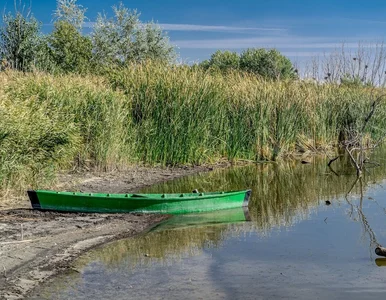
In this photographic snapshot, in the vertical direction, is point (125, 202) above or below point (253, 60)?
below

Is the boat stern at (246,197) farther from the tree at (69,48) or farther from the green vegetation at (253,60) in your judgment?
the green vegetation at (253,60)

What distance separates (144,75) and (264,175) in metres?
4.58

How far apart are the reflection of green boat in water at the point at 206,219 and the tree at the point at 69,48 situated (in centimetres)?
2479

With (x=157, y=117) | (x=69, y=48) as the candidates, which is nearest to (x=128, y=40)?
(x=69, y=48)

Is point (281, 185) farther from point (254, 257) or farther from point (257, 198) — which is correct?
point (254, 257)

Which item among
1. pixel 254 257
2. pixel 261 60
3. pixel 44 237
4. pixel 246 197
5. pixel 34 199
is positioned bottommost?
pixel 254 257

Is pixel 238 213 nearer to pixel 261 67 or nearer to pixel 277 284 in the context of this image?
pixel 277 284

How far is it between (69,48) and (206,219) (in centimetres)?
2743

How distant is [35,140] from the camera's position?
1286 cm

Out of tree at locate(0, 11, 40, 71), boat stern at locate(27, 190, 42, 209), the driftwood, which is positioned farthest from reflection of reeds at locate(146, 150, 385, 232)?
tree at locate(0, 11, 40, 71)

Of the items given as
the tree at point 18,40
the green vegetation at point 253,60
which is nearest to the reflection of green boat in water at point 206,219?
the tree at point 18,40

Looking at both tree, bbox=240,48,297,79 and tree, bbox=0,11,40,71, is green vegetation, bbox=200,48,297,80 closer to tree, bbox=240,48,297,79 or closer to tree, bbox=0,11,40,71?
tree, bbox=240,48,297,79

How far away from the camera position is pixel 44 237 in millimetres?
9719

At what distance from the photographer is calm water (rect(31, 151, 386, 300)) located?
7.49m
